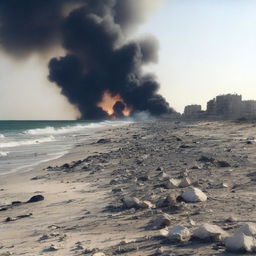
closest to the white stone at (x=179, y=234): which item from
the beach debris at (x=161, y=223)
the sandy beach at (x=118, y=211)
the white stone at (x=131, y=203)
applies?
the sandy beach at (x=118, y=211)

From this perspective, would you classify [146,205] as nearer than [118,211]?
Yes

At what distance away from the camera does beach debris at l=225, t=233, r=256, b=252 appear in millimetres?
6387

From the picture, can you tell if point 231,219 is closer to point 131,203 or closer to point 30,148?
point 131,203

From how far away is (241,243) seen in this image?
21.0 feet

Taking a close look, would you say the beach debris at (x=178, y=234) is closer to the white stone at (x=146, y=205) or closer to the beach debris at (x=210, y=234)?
the beach debris at (x=210, y=234)

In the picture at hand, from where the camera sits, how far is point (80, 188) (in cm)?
1488

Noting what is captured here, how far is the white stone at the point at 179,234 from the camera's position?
7262mm

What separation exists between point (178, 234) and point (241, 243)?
119cm

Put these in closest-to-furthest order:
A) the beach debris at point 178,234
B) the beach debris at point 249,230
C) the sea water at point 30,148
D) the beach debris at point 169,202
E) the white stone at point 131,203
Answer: the beach debris at point 249,230 → the beach debris at point 178,234 → the beach debris at point 169,202 → the white stone at point 131,203 → the sea water at point 30,148

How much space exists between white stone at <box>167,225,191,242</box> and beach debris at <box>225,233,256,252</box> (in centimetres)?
90

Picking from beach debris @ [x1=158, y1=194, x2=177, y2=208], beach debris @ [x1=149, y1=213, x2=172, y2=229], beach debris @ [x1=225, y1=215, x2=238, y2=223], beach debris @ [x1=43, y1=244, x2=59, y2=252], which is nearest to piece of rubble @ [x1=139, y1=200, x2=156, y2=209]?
beach debris @ [x1=158, y1=194, x2=177, y2=208]

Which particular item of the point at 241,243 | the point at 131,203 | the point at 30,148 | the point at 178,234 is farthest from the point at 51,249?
the point at 30,148

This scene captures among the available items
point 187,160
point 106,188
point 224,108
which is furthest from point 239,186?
point 224,108

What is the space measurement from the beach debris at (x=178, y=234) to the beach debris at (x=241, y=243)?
0.90 m
